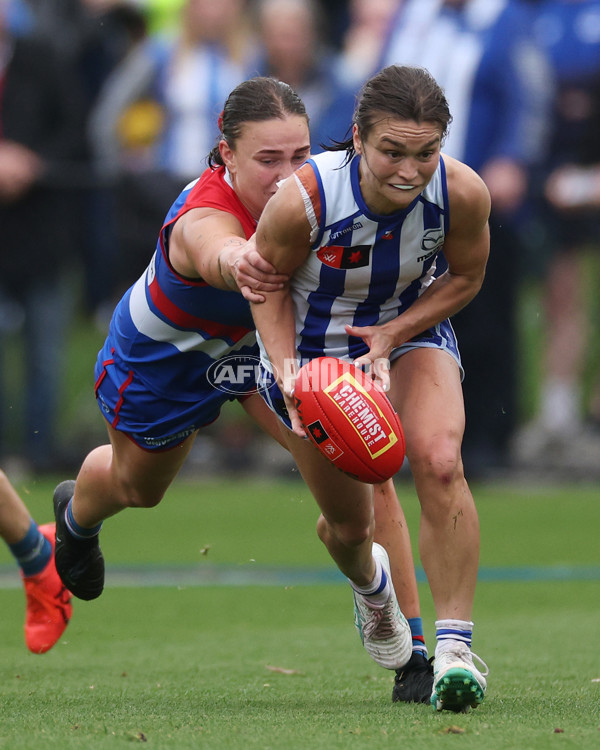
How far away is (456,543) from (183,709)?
102 centimetres

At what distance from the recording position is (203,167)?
11.5 meters

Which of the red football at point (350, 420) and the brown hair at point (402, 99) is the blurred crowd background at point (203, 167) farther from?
the red football at point (350, 420)

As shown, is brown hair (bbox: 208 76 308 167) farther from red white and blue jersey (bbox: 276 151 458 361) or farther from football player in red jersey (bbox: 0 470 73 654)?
football player in red jersey (bbox: 0 470 73 654)

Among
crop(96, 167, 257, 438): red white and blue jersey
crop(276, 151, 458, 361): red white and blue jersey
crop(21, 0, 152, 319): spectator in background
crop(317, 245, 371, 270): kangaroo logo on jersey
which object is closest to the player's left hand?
crop(276, 151, 458, 361): red white and blue jersey

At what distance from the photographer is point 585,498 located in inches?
449

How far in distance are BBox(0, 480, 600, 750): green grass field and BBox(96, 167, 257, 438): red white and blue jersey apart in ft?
3.42

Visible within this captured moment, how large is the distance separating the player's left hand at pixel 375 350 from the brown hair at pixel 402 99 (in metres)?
0.66

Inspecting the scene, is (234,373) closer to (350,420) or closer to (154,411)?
(154,411)

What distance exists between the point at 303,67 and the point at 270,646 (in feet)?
21.4

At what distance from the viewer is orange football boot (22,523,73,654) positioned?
6.05 m

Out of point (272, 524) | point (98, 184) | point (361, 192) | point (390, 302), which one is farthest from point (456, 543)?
point (98, 184)

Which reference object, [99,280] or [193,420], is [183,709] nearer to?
[193,420]

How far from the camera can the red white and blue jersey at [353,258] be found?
4.73 meters

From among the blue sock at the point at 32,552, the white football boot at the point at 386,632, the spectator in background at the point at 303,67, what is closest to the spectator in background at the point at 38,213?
the spectator in background at the point at 303,67
